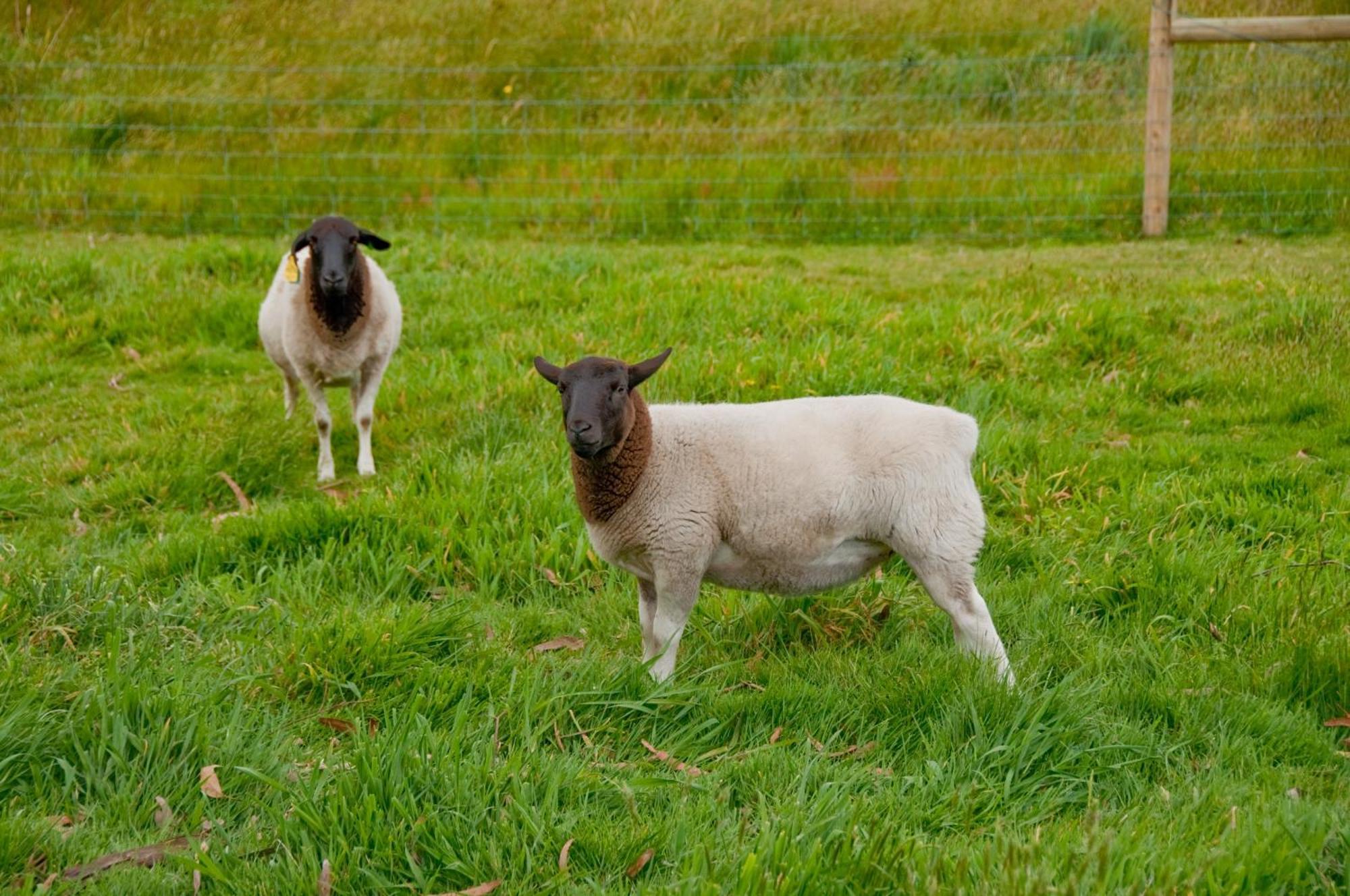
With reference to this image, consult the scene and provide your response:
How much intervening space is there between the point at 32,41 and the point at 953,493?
13019mm

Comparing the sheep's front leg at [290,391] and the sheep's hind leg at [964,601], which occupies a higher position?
the sheep's front leg at [290,391]

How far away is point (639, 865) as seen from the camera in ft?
9.12

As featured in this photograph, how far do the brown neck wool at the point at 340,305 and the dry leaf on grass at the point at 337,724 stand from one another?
11.3 ft

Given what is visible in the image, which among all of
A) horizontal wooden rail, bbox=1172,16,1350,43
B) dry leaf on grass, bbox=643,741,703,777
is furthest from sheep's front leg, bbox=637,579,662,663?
horizontal wooden rail, bbox=1172,16,1350,43

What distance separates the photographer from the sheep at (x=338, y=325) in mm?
6352

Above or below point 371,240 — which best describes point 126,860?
below

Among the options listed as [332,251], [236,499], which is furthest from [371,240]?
[236,499]

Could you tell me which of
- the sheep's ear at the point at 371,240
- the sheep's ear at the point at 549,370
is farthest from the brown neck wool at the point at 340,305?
the sheep's ear at the point at 549,370

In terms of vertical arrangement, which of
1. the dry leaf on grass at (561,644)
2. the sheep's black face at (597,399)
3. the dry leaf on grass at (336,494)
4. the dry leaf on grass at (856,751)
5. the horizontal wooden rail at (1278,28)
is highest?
the horizontal wooden rail at (1278,28)

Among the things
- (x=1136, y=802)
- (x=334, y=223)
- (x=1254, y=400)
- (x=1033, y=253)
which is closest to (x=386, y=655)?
(x=1136, y=802)

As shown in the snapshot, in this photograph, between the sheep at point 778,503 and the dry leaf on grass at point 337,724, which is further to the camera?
the sheep at point 778,503

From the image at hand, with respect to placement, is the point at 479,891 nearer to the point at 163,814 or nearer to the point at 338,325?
the point at 163,814

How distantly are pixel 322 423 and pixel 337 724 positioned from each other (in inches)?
135

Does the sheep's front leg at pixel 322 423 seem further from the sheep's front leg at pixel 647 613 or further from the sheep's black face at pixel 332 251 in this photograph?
the sheep's front leg at pixel 647 613
